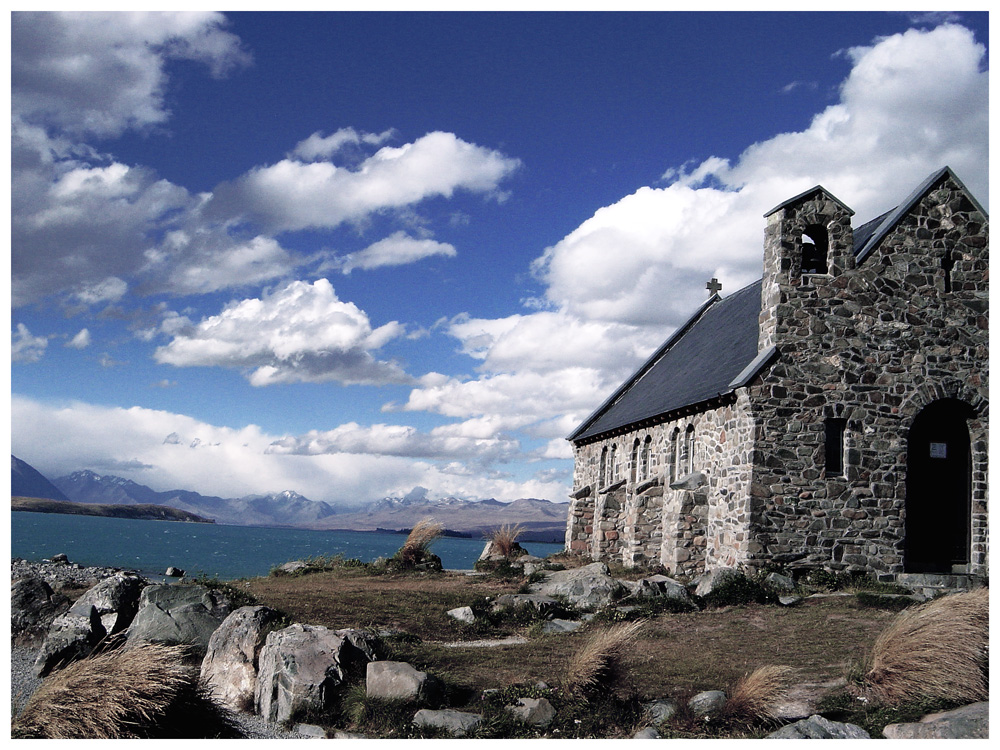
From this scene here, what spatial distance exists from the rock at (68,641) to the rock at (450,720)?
5.49 m

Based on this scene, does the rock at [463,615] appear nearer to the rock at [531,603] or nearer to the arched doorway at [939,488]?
the rock at [531,603]

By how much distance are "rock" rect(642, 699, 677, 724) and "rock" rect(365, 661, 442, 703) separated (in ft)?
8.28

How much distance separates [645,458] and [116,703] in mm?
21261

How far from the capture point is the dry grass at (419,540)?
25953 millimetres

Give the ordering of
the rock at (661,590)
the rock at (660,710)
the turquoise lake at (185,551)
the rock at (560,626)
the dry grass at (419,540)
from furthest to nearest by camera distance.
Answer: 1. the turquoise lake at (185,551)
2. the dry grass at (419,540)
3. the rock at (661,590)
4. the rock at (560,626)
5. the rock at (660,710)

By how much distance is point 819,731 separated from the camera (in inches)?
305

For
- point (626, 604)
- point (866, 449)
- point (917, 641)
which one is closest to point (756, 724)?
point (917, 641)

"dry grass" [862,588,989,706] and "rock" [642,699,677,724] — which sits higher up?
"dry grass" [862,588,989,706]

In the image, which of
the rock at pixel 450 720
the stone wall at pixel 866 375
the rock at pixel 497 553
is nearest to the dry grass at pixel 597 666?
the rock at pixel 450 720

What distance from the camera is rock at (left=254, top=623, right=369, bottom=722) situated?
28.0 feet

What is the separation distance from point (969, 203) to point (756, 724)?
17136 millimetres

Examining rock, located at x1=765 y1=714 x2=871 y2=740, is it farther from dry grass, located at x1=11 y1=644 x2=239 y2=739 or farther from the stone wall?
the stone wall

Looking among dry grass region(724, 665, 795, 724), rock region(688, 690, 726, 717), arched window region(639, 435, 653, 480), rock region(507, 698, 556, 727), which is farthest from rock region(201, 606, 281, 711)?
arched window region(639, 435, 653, 480)

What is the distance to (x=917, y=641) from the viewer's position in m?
9.09
